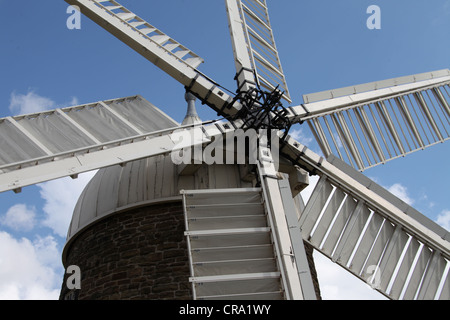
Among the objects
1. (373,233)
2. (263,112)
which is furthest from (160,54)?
(373,233)

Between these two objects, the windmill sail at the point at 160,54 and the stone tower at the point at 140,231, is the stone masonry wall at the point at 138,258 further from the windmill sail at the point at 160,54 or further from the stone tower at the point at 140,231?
the windmill sail at the point at 160,54

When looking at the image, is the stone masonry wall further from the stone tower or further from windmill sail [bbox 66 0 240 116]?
windmill sail [bbox 66 0 240 116]

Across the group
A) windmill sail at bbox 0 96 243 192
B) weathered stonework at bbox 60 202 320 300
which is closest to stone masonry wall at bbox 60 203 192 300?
weathered stonework at bbox 60 202 320 300

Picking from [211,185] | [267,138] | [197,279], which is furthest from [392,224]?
[197,279]

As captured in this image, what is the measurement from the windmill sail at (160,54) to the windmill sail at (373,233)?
1.23 meters

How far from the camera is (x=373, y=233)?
7223mm

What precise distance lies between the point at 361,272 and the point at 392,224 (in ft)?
2.94

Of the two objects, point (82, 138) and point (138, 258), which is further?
point (138, 258)

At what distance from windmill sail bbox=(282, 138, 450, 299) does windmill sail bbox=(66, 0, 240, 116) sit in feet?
4.03

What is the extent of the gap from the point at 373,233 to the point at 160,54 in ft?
12.9

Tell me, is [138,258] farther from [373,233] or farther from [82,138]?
[373,233]

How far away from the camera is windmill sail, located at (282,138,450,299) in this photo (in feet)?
22.8
